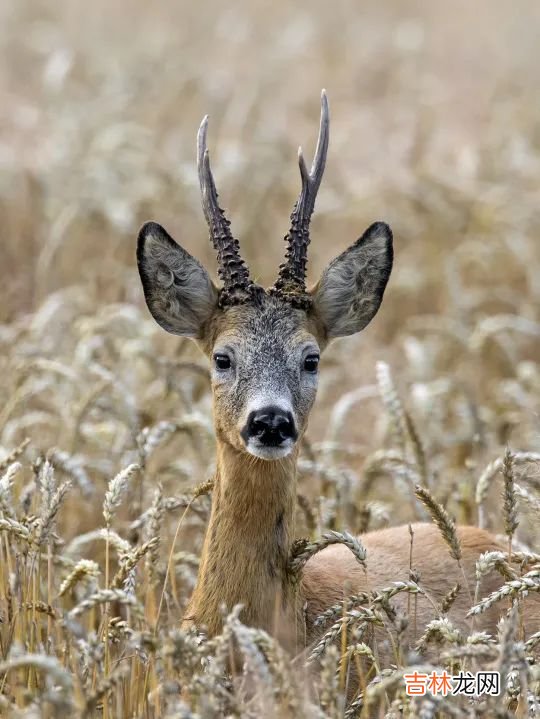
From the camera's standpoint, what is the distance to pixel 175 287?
555 centimetres

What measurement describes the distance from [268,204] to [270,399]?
23.8 ft

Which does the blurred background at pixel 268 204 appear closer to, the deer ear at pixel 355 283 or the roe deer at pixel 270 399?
the roe deer at pixel 270 399

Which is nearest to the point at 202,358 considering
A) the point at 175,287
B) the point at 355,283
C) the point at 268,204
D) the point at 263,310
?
the point at 355,283

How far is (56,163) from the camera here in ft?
38.4

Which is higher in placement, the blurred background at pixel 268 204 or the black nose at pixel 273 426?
the blurred background at pixel 268 204

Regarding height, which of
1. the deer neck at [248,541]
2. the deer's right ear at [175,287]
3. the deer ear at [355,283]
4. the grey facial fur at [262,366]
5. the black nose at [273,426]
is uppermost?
the deer ear at [355,283]

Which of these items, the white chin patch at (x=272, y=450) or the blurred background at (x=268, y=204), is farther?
the blurred background at (x=268, y=204)

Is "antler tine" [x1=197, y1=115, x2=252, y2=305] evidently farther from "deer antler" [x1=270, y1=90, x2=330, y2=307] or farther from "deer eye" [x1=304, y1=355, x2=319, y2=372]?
"deer eye" [x1=304, y1=355, x2=319, y2=372]

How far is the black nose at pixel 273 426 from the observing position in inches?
190

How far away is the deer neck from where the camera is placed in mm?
4977

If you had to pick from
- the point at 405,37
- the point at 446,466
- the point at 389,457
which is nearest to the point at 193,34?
the point at 405,37

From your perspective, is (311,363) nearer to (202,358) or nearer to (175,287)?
(175,287)

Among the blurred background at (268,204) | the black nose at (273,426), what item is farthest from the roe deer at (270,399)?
the blurred background at (268,204)

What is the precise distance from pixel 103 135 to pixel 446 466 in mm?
5252
